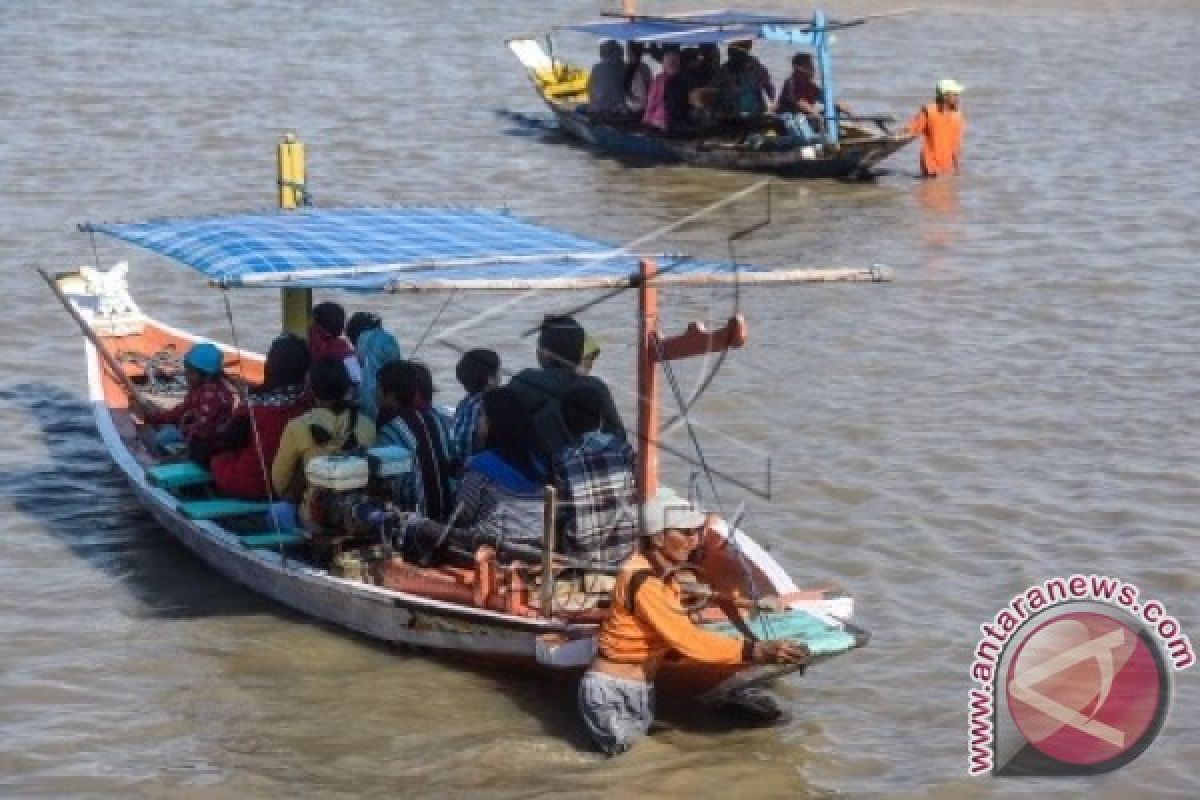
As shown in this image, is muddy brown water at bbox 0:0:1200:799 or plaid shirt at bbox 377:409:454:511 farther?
plaid shirt at bbox 377:409:454:511

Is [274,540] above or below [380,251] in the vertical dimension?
below

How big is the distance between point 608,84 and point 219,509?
11.9m

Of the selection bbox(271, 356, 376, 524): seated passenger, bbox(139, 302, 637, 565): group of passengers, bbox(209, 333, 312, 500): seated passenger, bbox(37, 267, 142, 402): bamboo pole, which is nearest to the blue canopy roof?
bbox(37, 267, 142, 402): bamboo pole

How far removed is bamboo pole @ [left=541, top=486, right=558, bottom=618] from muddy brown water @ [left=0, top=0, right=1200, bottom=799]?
0.51 meters

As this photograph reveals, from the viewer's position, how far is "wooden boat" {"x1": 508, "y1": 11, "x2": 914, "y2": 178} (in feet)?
59.6

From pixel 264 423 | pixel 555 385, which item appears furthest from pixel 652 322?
pixel 264 423

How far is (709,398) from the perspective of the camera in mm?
12289

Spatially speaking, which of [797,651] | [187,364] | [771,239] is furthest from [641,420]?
[771,239]

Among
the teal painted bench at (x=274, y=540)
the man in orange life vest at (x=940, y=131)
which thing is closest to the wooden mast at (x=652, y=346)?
the teal painted bench at (x=274, y=540)

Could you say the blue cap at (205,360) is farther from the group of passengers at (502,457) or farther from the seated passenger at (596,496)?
the seated passenger at (596,496)

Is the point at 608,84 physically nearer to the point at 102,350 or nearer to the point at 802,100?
the point at 802,100

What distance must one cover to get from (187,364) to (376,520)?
1616 millimetres

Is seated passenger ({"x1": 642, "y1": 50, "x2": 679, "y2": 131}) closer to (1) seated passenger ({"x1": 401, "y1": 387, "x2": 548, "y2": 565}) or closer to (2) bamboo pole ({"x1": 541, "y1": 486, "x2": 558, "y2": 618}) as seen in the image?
(1) seated passenger ({"x1": 401, "y1": 387, "x2": 548, "y2": 565})

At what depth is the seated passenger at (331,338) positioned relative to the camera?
9.78m
